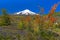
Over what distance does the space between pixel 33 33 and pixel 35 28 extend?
16.9 inches

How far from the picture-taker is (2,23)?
15844 mm

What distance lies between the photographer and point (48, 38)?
35.1 feet

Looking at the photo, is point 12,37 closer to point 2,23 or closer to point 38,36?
point 38,36

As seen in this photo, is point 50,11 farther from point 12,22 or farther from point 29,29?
point 12,22

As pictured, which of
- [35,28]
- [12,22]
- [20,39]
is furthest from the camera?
[12,22]

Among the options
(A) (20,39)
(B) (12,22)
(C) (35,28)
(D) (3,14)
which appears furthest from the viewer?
(B) (12,22)

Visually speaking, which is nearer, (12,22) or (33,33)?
(33,33)

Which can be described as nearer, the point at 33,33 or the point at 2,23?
the point at 33,33

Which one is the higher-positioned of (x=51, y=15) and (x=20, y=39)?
(x=51, y=15)

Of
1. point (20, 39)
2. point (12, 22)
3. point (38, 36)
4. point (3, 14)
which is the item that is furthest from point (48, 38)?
point (12, 22)

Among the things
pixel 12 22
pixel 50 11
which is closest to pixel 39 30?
pixel 50 11

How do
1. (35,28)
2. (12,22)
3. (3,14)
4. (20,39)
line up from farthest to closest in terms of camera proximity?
(12,22) < (3,14) < (35,28) < (20,39)

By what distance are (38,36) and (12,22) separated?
6.65m

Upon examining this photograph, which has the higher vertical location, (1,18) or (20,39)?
(1,18)
